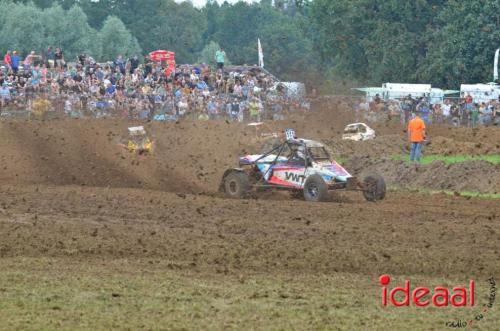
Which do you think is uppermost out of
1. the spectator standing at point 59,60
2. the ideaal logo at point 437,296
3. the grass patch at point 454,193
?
the spectator standing at point 59,60

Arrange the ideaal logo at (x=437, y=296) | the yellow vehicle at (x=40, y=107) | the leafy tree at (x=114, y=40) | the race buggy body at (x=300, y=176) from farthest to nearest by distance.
Result: the leafy tree at (x=114, y=40)
the yellow vehicle at (x=40, y=107)
the race buggy body at (x=300, y=176)
the ideaal logo at (x=437, y=296)

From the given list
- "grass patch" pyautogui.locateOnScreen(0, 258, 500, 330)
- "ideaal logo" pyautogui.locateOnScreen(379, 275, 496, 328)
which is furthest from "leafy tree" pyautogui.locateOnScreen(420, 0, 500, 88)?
"ideaal logo" pyautogui.locateOnScreen(379, 275, 496, 328)

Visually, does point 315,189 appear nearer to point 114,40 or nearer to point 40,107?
point 40,107

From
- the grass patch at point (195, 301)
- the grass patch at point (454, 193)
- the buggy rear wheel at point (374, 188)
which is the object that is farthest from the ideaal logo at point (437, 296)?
the grass patch at point (454, 193)

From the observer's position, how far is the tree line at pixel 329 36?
5316 centimetres

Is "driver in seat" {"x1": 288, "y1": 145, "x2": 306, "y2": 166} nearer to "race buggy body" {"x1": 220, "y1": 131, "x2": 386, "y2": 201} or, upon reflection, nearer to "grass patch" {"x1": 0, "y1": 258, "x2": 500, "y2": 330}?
"race buggy body" {"x1": 220, "y1": 131, "x2": 386, "y2": 201}

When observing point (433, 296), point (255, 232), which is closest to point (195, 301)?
point (433, 296)

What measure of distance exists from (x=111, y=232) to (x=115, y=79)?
18.4 m

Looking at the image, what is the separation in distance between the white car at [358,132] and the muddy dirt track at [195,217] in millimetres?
4952

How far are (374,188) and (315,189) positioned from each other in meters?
1.26

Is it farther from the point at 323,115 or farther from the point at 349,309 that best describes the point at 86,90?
the point at 349,309

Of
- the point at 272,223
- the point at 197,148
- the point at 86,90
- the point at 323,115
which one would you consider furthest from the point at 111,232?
the point at 323,115

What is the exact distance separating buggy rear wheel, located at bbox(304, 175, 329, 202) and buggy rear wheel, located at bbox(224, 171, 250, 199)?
1337mm

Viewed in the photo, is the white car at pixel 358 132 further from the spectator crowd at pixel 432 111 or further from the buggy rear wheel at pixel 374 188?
the buggy rear wheel at pixel 374 188
